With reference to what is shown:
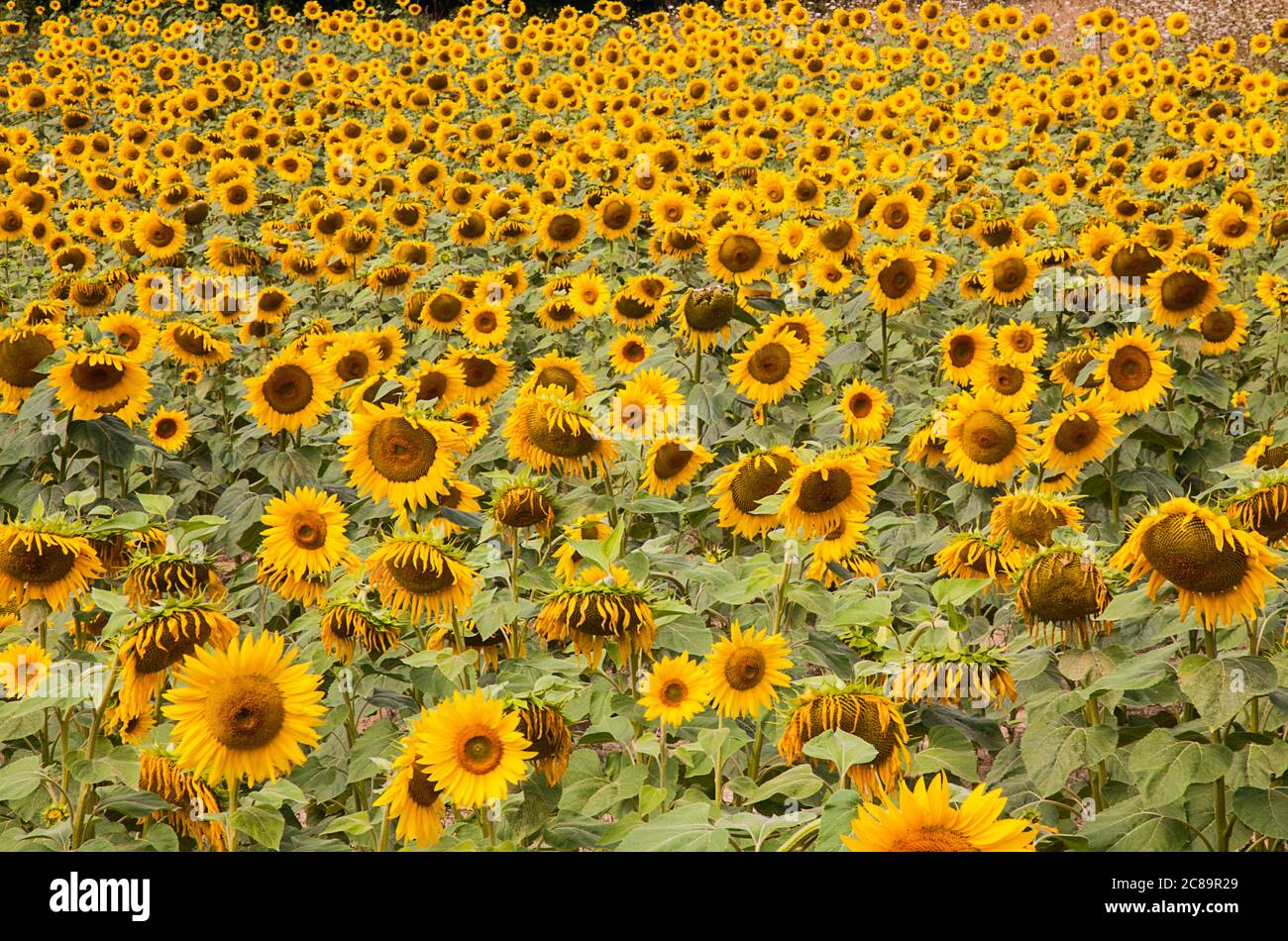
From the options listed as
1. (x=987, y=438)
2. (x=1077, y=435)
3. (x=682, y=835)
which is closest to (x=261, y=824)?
(x=682, y=835)

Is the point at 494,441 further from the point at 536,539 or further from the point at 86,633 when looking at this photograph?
Answer: the point at 86,633

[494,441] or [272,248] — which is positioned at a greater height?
[272,248]

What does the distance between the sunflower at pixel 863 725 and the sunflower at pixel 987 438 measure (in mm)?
2062

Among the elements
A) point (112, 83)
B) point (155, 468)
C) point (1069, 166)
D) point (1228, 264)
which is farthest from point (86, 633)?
point (112, 83)

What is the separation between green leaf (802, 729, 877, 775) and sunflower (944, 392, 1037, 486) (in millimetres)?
2318

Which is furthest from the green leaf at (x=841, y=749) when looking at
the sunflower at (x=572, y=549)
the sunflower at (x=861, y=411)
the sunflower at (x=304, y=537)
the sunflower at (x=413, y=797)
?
the sunflower at (x=861, y=411)

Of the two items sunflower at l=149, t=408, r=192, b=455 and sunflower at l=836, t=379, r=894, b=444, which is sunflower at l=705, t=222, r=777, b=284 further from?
sunflower at l=149, t=408, r=192, b=455

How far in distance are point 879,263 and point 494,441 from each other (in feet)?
8.39

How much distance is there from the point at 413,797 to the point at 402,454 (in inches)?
45.7

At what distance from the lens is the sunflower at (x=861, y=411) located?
491 centimetres

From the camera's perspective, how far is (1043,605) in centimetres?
276

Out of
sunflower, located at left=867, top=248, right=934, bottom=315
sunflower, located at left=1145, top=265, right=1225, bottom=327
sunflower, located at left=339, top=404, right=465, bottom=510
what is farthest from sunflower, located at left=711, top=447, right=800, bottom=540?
sunflower, located at left=1145, top=265, right=1225, bottom=327

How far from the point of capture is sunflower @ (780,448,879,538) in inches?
128
